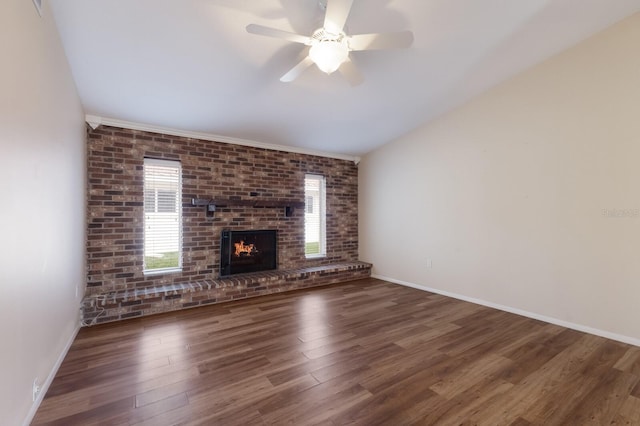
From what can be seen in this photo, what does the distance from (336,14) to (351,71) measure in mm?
608

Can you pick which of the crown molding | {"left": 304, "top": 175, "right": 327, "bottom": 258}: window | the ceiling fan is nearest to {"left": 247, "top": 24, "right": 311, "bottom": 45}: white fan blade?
the ceiling fan

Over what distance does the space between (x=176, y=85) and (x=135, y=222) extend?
5.97ft

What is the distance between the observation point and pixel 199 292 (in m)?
3.74

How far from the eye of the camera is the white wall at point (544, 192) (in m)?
2.78

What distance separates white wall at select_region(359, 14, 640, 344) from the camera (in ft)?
9.11

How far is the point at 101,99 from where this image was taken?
3031 millimetres

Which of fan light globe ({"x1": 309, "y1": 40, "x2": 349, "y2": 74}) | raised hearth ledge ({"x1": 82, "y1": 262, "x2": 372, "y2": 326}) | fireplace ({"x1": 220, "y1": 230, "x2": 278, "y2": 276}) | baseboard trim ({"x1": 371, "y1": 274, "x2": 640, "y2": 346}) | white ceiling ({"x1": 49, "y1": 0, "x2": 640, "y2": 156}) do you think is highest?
white ceiling ({"x1": 49, "y1": 0, "x2": 640, "y2": 156})

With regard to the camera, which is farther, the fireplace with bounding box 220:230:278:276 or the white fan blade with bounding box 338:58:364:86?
the fireplace with bounding box 220:230:278:276

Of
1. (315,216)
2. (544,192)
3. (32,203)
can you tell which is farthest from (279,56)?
(544,192)

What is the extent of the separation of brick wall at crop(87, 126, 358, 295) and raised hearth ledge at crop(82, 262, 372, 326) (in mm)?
260

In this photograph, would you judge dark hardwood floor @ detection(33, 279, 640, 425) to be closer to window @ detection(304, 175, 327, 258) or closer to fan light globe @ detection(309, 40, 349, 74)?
window @ detection(304, 175, 327, 258)

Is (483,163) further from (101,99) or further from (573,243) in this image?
(101,99)

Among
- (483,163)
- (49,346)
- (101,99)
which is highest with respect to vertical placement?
(101,99)

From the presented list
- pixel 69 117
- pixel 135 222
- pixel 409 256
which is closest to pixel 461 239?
pixel 409 256
